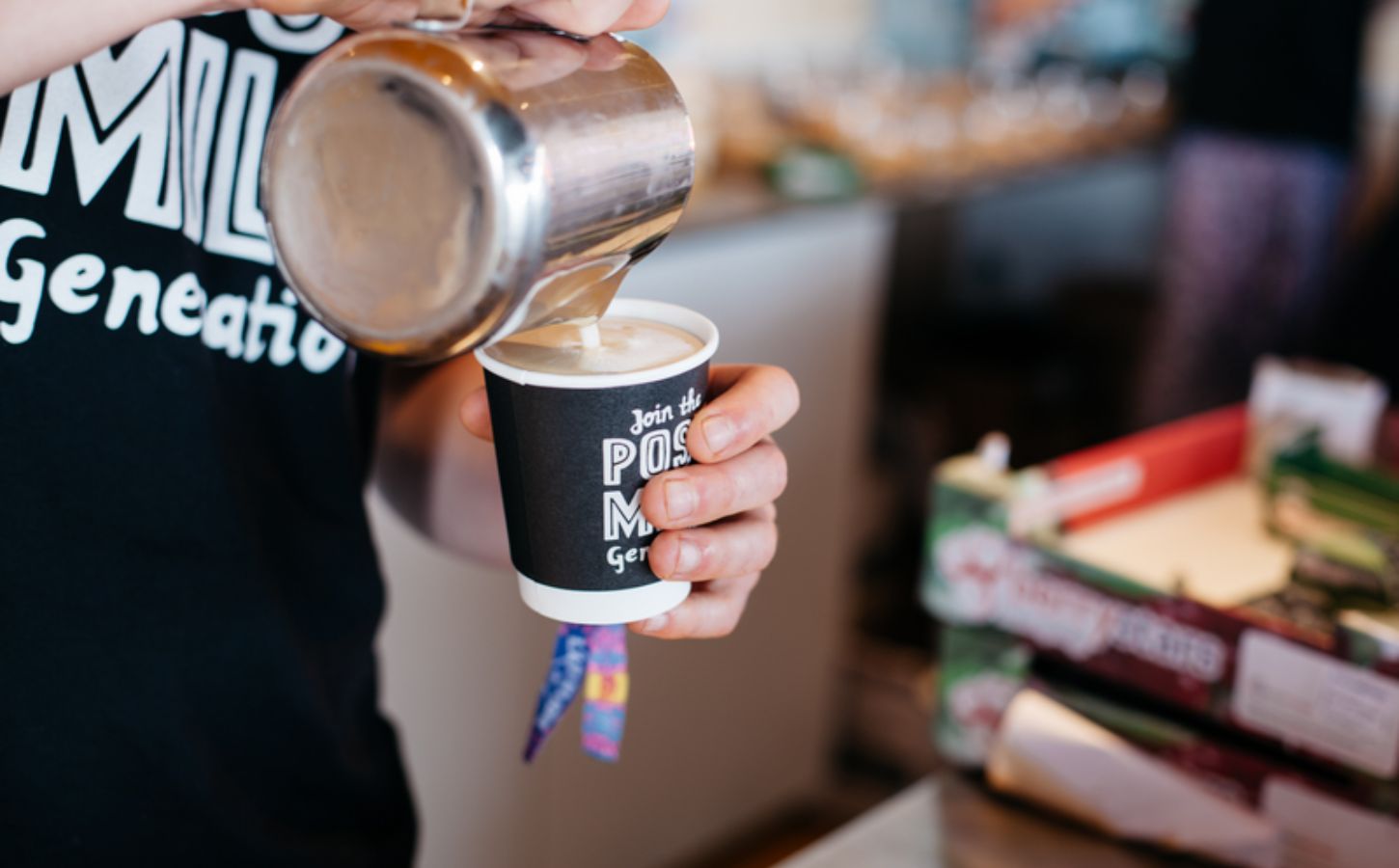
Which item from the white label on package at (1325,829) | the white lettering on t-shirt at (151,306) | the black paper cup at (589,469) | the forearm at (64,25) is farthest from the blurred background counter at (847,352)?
the forearm at (64,25)

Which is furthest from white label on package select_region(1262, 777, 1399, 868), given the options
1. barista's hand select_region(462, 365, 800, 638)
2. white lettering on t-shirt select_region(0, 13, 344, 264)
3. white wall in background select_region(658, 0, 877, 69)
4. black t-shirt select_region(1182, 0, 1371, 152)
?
black t-shirt select_region(1182, 0, 1371, 152)

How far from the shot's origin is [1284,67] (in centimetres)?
301

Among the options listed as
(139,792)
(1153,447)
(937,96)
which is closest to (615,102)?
(139,792)

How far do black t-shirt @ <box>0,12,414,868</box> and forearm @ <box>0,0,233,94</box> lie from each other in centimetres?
14

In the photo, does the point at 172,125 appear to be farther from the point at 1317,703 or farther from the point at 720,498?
the point at 1317,703

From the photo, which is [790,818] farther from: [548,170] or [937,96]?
[548,170]

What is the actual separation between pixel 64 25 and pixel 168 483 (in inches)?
11.5

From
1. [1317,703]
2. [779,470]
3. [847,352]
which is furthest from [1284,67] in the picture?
[779,470]

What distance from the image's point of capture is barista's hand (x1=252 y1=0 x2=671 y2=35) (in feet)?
1.89

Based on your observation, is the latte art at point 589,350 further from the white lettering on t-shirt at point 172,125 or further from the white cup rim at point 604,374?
the white lettering on t-shirt at point 172,125

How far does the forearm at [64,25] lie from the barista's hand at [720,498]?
10.1 inches

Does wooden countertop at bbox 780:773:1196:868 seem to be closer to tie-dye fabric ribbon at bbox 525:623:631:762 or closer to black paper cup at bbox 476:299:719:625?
tie-dye fabric ribbon at bbox 525:623:631:762

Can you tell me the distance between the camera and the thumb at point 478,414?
74 centimetres

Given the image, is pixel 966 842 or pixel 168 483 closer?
pixel 168 483
